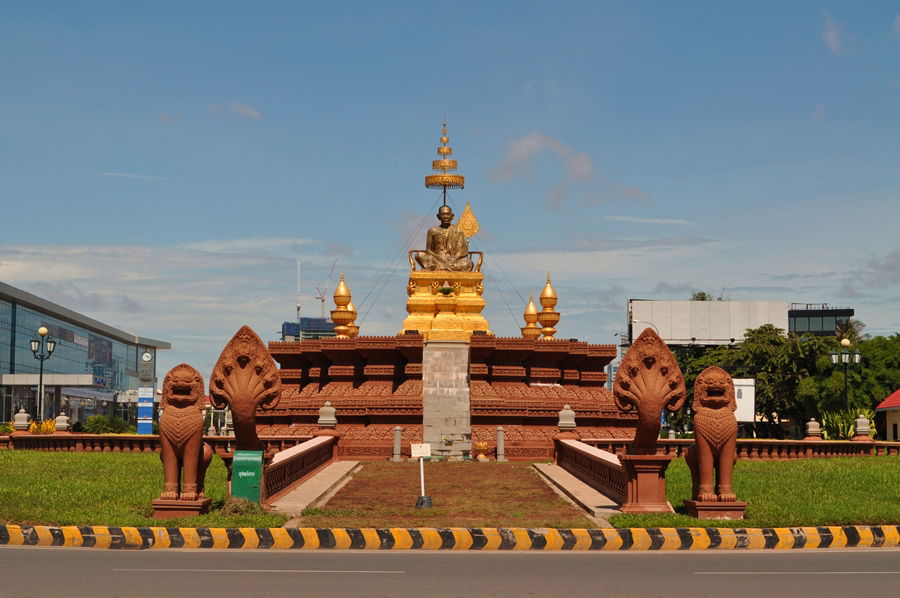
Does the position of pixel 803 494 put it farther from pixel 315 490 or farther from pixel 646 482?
pixel 315 490

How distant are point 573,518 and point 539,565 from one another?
4397 millimetres

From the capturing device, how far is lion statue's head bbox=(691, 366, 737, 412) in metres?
17.5

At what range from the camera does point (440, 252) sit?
49.1 metres

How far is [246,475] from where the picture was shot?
1817 centimetres

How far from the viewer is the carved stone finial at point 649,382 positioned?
60.0 feet

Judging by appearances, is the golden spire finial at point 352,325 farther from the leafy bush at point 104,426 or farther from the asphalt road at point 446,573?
the asphalt road at point 446,573

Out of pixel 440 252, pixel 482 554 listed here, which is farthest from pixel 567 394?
pixel 482 554

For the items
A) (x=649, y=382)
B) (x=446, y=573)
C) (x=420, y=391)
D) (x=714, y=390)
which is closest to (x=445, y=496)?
(x=649, y=382)

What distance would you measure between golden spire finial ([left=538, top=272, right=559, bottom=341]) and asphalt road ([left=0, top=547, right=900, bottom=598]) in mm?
37159

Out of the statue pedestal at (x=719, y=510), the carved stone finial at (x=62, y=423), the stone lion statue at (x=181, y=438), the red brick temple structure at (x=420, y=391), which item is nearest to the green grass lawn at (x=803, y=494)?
the statue pedestal at (x=719, y=510)

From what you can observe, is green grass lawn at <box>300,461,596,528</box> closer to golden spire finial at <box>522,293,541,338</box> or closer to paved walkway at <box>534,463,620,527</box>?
paved walkway at <box>534,463,620,527</box>

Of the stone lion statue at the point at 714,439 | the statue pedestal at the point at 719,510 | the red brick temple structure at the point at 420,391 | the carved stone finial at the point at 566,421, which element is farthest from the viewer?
the red brick temple structure at the point at 420,391

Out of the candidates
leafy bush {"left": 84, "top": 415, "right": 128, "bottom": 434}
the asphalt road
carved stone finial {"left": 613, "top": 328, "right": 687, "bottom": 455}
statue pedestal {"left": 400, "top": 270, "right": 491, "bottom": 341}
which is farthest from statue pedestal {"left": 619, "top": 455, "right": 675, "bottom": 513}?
leafy bush {"left": 84, "top": 415, "right": 128, "bottom": 434}

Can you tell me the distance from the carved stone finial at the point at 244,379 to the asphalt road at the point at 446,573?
3743mm
